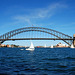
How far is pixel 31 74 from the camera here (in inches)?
492

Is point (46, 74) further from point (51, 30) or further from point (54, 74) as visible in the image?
point (51, 30)

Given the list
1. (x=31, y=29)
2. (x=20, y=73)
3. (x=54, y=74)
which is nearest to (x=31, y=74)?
(x=20, y=73)

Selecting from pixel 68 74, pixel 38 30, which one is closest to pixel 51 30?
pixel 38 30

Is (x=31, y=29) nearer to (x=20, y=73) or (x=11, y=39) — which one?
(x=11, y=39)

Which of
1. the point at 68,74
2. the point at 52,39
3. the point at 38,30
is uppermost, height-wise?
the point at 38,30

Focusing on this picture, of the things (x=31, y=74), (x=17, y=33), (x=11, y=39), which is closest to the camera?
(x=31, y=74)

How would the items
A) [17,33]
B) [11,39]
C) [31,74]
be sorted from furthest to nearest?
[17,33] < [11,39] < [31,74]

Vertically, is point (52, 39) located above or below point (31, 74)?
above

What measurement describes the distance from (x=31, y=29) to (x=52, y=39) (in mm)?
21978

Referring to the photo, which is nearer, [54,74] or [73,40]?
[54,74]

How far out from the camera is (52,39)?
330ft

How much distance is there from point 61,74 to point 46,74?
1272 millimetres

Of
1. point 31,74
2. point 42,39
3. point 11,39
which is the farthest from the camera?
point 11,39

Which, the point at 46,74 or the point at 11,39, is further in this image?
the point at 11,39
